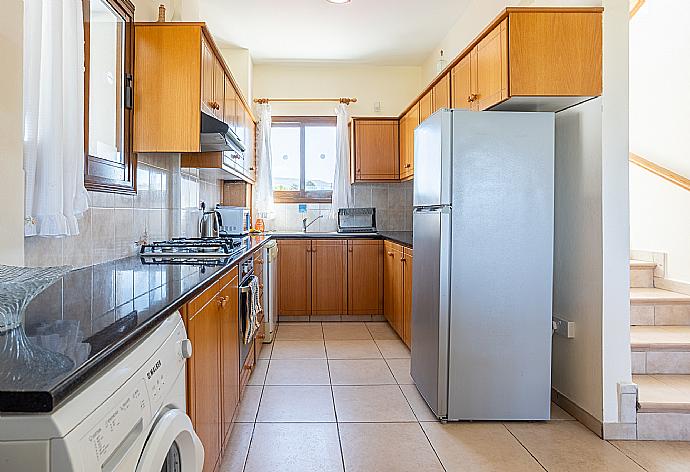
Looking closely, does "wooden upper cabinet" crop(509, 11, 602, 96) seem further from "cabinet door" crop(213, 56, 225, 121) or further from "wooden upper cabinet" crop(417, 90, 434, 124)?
"cabinet door" crop(213, 56, 225, 121)

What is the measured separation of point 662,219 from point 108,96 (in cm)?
372

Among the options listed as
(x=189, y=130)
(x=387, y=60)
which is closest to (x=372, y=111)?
(x=387, y=60)

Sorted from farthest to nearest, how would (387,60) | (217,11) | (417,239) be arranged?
(387,60) → (217,11) → (417,239)

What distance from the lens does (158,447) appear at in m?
1.04

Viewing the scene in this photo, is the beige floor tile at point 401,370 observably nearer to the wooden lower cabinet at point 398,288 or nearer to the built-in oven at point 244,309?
the wooden lower cabinet at point 398,288

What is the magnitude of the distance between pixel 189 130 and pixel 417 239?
1482 mm

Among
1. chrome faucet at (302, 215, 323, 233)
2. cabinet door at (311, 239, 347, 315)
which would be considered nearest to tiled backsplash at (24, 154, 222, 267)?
cabinet door at (311, 239, 347, 315)

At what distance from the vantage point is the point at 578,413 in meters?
2.91

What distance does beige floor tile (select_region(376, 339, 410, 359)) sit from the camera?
13.8 ft

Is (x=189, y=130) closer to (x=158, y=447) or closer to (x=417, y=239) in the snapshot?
(x=417, y=239)

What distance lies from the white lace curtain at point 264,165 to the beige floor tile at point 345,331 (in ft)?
4.69

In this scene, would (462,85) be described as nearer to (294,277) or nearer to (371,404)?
(371,404)

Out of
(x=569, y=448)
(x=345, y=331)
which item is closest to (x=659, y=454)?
(x=569, y=448)

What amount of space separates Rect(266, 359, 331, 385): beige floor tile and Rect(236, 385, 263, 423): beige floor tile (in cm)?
15
